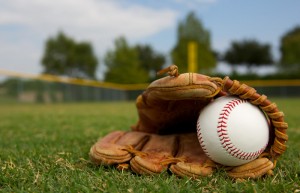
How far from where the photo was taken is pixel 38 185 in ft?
4.58

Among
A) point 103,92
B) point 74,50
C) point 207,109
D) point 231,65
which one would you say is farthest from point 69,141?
point 231,65

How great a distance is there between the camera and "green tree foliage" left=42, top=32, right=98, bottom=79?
35.8 meters

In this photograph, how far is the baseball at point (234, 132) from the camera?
5.11ft

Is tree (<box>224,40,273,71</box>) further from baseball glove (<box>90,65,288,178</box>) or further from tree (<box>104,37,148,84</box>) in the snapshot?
baseball glove (<box>90,65,288,178</box>)

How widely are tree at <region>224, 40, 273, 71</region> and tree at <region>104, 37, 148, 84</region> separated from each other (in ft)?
76.8

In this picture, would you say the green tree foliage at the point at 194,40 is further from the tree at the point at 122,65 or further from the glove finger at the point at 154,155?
the glove finger at the point at 154,155

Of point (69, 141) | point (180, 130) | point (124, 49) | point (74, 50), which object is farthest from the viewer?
point (74, 50)

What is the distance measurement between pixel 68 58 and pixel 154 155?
36146mm

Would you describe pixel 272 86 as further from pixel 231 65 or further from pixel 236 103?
pixel 231 65

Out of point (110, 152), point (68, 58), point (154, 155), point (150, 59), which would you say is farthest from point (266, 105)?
point (150, 59)

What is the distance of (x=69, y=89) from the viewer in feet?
56.0

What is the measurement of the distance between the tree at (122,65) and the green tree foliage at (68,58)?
10.9m

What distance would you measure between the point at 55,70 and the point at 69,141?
116 ft

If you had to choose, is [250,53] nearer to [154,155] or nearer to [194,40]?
[194,40]
